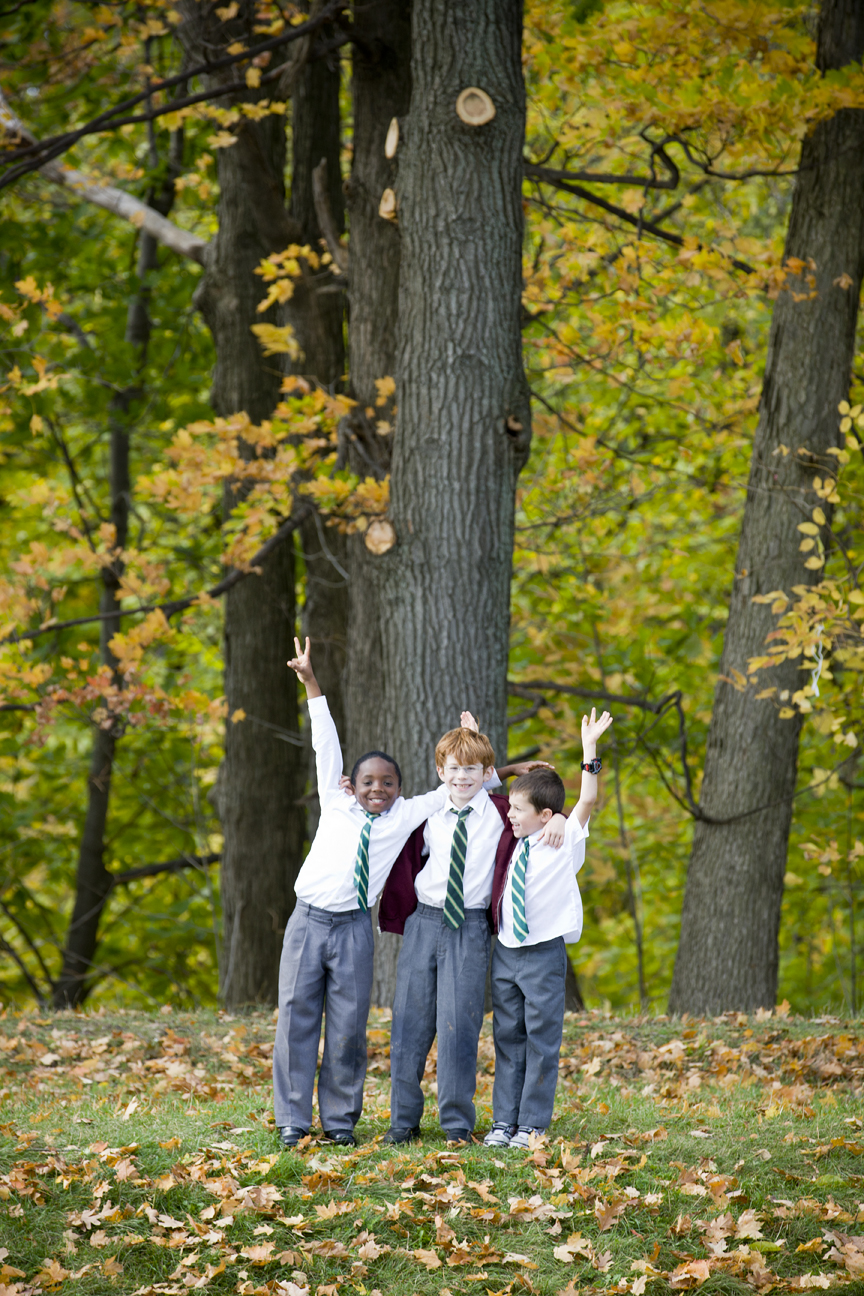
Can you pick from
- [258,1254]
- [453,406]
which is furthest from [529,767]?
[453,406]

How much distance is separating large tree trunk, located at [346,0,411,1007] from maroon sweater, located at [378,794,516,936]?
3169 mm

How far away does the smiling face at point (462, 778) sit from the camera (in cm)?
459

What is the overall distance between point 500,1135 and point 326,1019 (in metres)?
0.81

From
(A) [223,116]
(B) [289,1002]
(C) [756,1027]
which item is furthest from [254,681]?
(B) [289,1002]

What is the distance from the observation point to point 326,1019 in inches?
183

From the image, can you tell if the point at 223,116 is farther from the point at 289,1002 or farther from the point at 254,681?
the point at 289,1002

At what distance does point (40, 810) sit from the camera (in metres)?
14.1

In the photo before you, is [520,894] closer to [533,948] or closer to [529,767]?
[533,948]

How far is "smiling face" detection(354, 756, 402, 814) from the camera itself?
4.64 meters

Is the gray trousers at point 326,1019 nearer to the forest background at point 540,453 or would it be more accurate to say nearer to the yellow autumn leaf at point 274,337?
the forest background at point 540,453

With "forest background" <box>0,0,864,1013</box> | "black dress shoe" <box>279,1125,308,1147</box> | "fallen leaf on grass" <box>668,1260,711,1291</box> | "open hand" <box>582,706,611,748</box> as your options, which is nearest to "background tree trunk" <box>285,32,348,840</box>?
"forest background" <box>0,0,864,1013</box>

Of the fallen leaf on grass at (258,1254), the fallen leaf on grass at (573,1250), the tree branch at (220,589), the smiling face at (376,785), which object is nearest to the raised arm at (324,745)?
the smiling face at (376,785)

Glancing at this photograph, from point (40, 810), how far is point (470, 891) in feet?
35.1

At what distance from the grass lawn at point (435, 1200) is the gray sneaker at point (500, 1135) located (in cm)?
10
